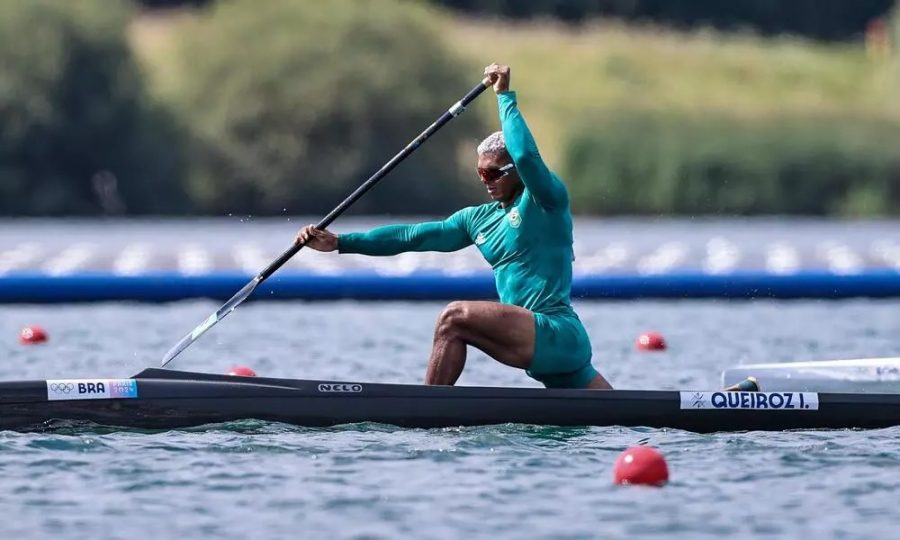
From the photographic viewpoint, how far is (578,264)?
22.2 m

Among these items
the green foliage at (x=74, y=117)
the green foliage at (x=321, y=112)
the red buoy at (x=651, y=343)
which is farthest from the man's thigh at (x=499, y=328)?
the green foliage at (x=321, y=112)

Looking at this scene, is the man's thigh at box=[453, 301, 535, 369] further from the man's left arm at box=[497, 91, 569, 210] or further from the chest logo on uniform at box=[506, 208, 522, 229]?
the man's left arm at box=[497, 91, 569, 210]

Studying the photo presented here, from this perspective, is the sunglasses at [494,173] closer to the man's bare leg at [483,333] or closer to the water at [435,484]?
the man's bare leg at [483,333]

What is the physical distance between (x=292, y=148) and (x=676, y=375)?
35.1 m

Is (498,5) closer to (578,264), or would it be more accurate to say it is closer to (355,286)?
(578,264)

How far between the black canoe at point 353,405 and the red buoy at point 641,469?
99cm

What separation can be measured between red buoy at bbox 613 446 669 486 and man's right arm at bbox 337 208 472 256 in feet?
5.80

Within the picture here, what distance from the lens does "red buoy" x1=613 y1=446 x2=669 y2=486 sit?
7.57 m

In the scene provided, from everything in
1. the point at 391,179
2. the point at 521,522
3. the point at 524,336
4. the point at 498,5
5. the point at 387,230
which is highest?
the point at 498,5

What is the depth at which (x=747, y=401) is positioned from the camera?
876cm

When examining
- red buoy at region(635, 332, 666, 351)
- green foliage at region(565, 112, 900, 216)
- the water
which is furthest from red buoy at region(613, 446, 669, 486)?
green foliage at region(565, 112, 900, 216)

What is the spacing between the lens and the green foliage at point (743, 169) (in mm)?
43344

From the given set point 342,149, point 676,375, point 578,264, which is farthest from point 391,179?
point 676,375

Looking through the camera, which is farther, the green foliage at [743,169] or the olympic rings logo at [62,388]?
the green foliage at [743,169]
